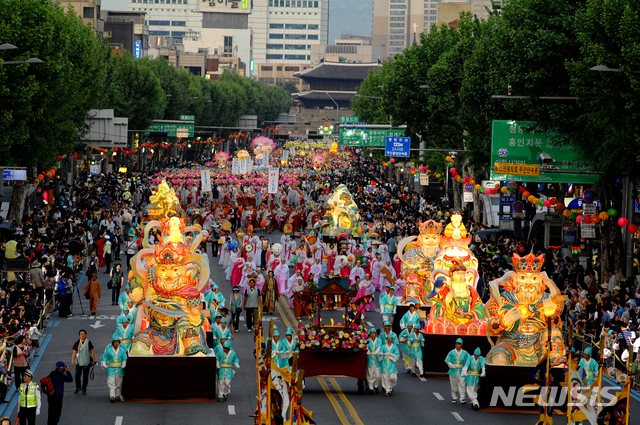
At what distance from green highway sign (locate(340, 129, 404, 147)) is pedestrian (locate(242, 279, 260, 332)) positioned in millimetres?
28693

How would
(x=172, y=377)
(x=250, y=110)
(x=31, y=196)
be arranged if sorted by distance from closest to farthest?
1. (x=172, y=377)
2. (x=31, y=196)
3. (x=250, y=110)

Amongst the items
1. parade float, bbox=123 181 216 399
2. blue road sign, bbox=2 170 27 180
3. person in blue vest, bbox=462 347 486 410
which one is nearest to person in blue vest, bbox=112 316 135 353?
parade float, bbox=123 181 216 399

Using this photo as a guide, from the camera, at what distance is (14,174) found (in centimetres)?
3109

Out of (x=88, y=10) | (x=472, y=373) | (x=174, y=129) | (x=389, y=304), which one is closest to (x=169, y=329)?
(x=472, y=373)

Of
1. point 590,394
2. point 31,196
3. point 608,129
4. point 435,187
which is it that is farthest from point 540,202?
point 435,187

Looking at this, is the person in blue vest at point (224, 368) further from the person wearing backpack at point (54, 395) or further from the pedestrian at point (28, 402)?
the pedestrian at point (28, 402)

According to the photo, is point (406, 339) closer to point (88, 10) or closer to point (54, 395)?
point (54, 395)

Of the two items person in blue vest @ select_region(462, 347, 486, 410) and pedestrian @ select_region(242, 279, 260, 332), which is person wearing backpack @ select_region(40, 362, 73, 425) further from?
pedestrian @ select_region(242, 279, 260, 332)

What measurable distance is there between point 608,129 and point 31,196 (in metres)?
29.3

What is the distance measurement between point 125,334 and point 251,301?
7.36 meters

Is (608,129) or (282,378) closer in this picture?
(282,378)

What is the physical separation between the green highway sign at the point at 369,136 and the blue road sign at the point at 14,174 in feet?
81.9

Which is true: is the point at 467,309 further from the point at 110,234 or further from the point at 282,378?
the point at 110,234

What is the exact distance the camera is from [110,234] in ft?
118
